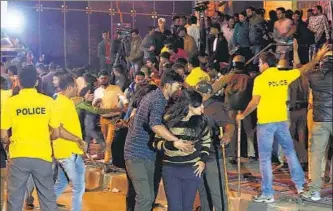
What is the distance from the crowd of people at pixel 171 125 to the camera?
6.45 metres

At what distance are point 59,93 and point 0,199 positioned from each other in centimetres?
177

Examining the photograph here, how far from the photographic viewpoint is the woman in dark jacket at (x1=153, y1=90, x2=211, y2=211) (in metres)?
6.30

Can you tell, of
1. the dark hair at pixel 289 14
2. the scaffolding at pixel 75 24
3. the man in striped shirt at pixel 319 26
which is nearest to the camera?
the man in striped shirt at pixel 319 26

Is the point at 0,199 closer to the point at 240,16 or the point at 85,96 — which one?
the point at 85,96

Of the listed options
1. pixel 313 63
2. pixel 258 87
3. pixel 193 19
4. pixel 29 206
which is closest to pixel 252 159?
pixel 258 87

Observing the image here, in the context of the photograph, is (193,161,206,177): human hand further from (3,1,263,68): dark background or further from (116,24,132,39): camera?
(3,1,263,68): dark background

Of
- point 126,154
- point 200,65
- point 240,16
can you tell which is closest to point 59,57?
point 240,16

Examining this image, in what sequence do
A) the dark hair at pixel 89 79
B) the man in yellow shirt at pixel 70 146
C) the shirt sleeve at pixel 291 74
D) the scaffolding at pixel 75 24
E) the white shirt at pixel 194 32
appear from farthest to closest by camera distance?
the scaffolding at pixel 75 24, the white shirt at pixel 194 32, the dark hair at pixel 89 79, the shirt sleeve at pixel 291 74, the man in yellow shirt at pixel 70 146

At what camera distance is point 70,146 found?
714 cm

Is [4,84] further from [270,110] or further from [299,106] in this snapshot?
[299,106]

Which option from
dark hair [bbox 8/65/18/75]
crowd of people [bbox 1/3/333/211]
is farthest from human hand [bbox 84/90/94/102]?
dark hair [bbox 8/65/18/75]

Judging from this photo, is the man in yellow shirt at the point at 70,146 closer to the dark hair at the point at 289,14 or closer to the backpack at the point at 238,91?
the backpack at the point at 238,91

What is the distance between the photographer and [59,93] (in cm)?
720

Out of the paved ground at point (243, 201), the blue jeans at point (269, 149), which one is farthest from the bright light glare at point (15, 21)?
the blue jeans at point (269, 149)
